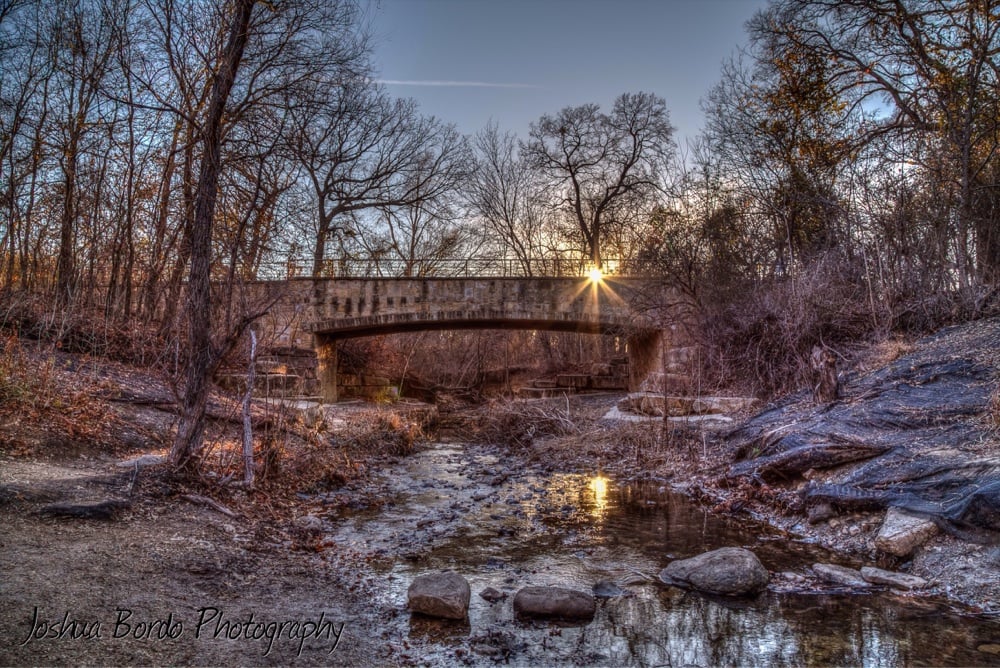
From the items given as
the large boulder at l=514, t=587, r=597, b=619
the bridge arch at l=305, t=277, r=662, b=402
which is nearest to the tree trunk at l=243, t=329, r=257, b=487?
the large boulder at l=514, t=587, r=597, b=619

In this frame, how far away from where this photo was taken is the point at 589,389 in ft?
84.1

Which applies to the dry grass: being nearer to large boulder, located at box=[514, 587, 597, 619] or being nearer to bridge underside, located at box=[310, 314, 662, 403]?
large boulder, located at box=[514, 587, 597, 619]

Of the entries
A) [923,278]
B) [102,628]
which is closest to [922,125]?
[923,278]

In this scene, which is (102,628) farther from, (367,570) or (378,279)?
(378,279)

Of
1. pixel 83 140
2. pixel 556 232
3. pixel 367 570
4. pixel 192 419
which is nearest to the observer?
pixel 367 570

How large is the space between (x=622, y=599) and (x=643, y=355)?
18.4 meters

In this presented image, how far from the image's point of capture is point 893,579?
4613 millimetres

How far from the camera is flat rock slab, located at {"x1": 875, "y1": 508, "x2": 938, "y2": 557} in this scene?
16.4 ft

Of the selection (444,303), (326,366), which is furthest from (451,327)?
(326,366)

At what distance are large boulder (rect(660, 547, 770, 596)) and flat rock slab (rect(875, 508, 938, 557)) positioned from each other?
114 cm

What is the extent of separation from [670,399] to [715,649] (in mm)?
8988

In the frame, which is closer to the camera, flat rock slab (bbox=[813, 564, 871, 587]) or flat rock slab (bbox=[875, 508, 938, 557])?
flat rock slab (bbox=[813, 564, 871, 587])

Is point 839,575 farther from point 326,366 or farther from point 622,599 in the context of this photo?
point 326,366

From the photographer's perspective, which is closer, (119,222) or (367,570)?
(367,570)
